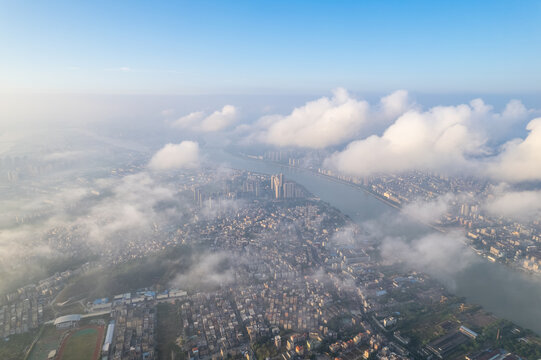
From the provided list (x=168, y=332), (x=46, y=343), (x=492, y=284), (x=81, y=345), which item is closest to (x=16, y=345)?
(x=46, y=343)

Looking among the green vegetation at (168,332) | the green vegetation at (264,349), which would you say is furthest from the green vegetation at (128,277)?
the green vegetation at (264,349)

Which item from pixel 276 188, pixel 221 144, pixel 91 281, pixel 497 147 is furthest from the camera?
pixel 221 144

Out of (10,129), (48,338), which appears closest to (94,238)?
(48,338)

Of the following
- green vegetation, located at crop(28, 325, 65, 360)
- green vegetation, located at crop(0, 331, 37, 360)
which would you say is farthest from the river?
green vegetation, located at crop(0, 331, 37, 360)

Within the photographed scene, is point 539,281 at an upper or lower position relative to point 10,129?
lower

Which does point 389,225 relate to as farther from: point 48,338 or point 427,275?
point 48,338

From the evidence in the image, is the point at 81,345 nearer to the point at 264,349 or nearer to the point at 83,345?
the point at 83,345
